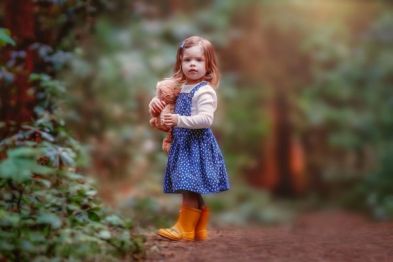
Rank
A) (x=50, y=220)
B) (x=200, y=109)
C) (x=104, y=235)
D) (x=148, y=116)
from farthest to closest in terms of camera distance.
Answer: (x=148, y=116)
(x=200, y=109)
(x=104, y=235)
(x=50, y=220)

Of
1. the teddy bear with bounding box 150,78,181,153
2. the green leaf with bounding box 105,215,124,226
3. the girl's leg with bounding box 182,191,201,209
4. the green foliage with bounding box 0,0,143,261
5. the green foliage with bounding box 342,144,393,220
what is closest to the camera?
the green foliage with bounding box 0,0,143,261

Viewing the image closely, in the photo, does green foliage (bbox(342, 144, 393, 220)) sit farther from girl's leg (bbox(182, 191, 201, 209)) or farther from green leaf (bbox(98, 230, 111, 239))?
green leaf (bbox(98, 230, 111, 239))

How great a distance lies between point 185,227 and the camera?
5.24 meters

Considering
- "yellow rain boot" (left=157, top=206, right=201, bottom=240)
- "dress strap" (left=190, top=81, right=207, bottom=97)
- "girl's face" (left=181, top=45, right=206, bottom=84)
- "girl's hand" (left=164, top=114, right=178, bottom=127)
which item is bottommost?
"yellow rain boot" (left=157, top=206, right=201, bottom=240)

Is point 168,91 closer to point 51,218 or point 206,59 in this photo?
Answer: point 206,59

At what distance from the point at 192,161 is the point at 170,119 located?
1.23ft

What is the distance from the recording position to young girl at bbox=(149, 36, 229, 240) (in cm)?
509

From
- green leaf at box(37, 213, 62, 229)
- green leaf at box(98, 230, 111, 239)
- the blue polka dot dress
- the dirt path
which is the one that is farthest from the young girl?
green leaf at box(37, 213, 62, 229)

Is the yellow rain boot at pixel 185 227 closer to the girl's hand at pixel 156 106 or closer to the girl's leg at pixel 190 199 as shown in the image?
the girl's leg at pixel 190 199

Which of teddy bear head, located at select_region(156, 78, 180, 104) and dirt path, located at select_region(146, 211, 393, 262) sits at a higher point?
teddy bear head, located at select_region(156, 78, 180, 104)

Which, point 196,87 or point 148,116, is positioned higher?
point 148,116

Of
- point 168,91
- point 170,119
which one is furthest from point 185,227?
point 168,91

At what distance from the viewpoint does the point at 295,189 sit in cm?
2294

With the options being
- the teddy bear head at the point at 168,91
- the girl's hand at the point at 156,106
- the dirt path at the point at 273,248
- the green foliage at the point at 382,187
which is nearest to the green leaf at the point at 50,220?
the dirt path at the point at 273,248
